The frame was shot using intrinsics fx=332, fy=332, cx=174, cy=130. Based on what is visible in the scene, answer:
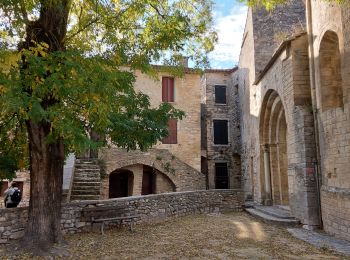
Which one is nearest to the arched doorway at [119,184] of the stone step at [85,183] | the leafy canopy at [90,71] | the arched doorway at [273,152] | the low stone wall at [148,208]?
the low stone wall at [148,208]

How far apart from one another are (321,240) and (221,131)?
1572cm

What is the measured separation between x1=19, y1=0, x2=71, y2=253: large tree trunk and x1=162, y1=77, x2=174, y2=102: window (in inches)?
517

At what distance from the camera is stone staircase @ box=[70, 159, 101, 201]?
1182cm

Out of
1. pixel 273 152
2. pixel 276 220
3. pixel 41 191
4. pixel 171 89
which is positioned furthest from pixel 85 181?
pixel 171 89

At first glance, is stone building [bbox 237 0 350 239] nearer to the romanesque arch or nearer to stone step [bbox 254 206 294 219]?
stone step [bbox 254 206 294 219]

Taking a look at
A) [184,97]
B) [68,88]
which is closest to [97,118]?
[68,88]

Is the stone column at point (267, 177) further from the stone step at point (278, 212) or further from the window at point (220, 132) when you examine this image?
the window at point (220, 132)

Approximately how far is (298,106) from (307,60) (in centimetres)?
162

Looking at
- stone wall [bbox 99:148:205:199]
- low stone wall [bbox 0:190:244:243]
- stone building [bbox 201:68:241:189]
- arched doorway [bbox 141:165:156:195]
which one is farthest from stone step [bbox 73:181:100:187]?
stone building [bbox 201:68:241:189]

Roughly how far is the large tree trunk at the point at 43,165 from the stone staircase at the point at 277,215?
7.03 metres

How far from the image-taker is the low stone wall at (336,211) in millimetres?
8086

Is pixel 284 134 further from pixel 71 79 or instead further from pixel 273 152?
pixel 71 79

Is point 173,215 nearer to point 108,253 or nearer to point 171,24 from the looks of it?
point 108,253

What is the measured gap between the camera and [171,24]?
7.45 m
